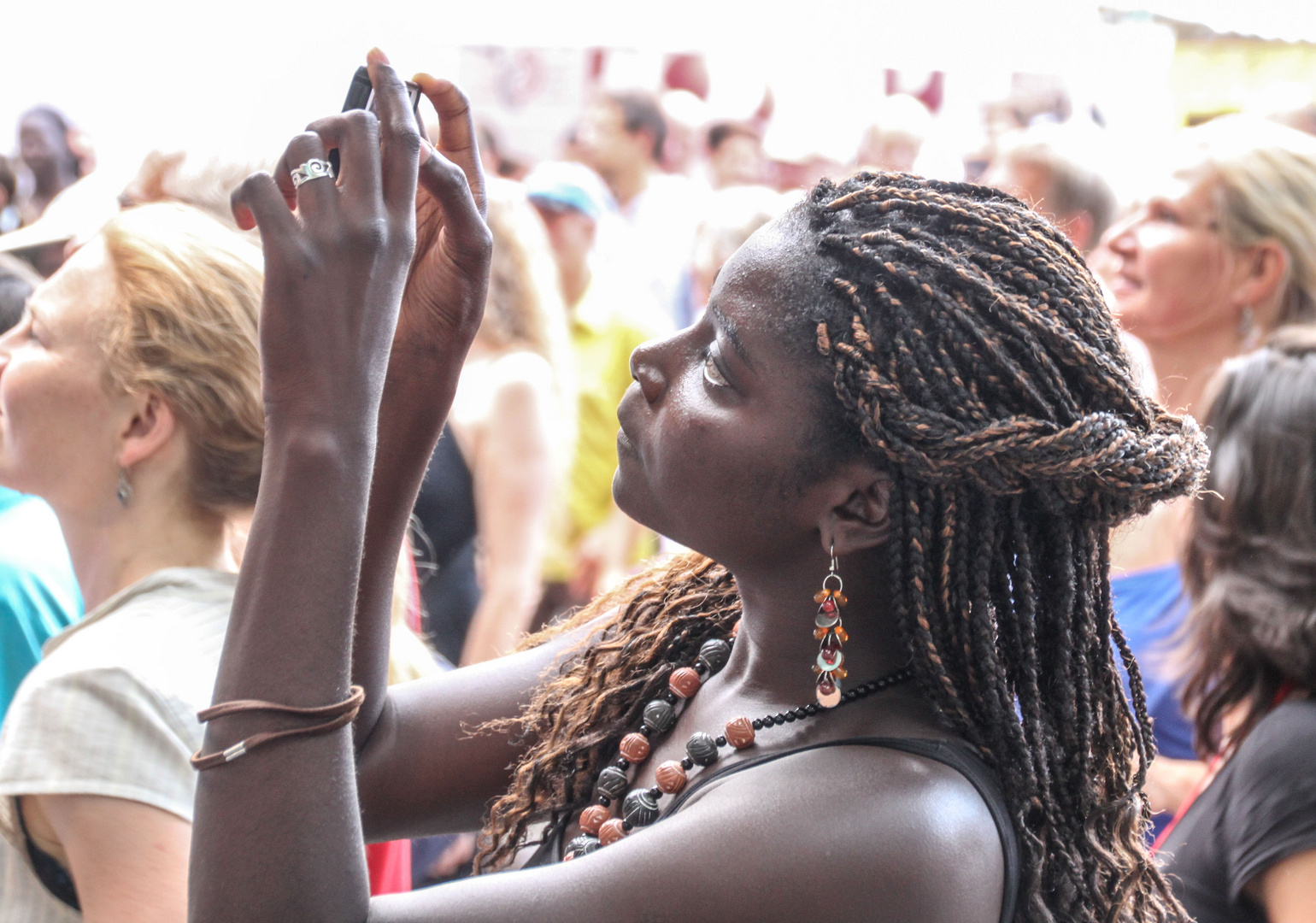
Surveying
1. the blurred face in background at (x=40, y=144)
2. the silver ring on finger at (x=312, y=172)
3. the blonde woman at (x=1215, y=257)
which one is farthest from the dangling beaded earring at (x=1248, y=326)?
the blurred face in background at (x=40, y=144)

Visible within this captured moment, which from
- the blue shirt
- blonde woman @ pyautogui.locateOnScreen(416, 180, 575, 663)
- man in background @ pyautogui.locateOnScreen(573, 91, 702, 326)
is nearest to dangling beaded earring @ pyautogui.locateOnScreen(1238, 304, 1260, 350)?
the blue shirt

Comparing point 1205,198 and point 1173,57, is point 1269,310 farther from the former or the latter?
point 1173,57

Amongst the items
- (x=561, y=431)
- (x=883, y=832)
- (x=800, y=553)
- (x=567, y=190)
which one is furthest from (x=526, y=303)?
(x=883, y=832)

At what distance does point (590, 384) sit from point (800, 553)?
318 cm

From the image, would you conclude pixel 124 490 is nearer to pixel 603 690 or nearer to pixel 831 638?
pixel 603 690

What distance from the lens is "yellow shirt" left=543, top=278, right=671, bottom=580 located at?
13.7 feet

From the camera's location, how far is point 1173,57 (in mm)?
6914

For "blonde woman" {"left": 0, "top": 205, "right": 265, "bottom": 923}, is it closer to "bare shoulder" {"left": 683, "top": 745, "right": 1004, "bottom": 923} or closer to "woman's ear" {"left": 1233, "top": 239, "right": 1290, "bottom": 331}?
"bare shoulder" {"left": 683, "top": 745, "right": 1004, "bottom": 923}

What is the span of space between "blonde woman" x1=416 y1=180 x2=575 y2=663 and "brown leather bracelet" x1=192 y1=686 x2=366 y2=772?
219cm

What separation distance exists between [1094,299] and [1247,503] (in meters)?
1.10

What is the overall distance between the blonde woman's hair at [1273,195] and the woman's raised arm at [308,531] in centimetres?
242

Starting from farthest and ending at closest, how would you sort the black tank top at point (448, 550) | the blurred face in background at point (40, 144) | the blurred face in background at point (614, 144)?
the blurred face in background at point (614, 144) < the blurred face in background at point (40, 144) < the black tank top at point (448, 550)

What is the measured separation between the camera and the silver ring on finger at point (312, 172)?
40.1 inches

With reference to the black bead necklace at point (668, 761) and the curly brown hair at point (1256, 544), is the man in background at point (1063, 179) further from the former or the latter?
the black bead necklace at point (668, 761)
